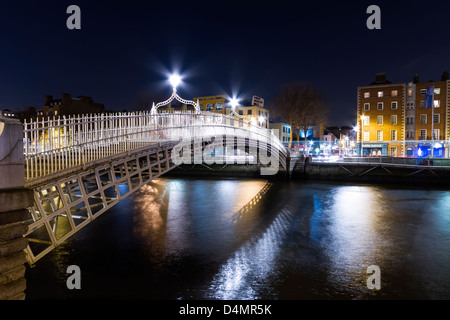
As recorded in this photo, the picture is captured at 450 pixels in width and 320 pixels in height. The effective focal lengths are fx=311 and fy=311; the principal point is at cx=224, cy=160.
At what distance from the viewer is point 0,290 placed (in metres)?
6.05

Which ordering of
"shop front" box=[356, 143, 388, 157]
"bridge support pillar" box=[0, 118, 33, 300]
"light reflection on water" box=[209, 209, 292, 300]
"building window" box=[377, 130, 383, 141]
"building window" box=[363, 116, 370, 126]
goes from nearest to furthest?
"bridge support pillar" box=[0, 118, 33, 300] → "light reflection on water" box=[209, 209, 292, 300] → "shop front" box=[356, 143, 388, 157] → "building window" box=[377, 130, 383, 141] → "building window" box=[363, 116, 370, 126]

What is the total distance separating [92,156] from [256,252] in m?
7.17

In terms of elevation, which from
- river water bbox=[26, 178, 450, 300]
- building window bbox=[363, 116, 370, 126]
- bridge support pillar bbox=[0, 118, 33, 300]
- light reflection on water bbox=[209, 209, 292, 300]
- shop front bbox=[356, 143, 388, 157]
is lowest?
light reflection on water bbox=[209, 209, 292, 300]

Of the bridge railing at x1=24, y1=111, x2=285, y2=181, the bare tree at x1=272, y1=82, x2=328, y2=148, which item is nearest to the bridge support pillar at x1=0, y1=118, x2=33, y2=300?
the bridge railing at x1=24, y1=111, x2=285, y2=181

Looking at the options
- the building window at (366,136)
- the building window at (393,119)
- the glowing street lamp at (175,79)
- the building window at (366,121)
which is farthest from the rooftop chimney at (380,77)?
the glowing street lamp at (175,79)

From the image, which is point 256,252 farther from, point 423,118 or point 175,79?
point 423,118

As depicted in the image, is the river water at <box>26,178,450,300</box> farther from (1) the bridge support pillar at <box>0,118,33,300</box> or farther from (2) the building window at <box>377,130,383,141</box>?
(2) the building window at <box>377,130,383,141</box>

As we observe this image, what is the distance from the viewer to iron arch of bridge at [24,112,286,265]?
819cm

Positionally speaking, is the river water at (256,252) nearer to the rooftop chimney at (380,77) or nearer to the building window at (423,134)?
the building window at (423,134)

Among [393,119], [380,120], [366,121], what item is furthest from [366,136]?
[393,119]

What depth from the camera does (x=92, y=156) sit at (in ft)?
34.7

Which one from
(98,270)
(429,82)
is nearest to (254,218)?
(98,270)

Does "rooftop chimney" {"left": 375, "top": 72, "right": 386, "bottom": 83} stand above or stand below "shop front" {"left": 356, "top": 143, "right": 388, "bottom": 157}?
above
